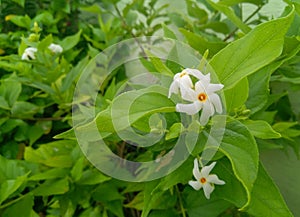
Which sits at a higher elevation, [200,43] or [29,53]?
[200,43]

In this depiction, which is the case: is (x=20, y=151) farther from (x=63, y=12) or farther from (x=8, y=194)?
(x=63, y=12)

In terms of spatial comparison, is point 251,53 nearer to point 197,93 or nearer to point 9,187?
point 197,93

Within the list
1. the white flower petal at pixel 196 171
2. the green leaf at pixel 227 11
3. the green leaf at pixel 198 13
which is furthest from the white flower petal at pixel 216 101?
the green leaf at pixel 198 13

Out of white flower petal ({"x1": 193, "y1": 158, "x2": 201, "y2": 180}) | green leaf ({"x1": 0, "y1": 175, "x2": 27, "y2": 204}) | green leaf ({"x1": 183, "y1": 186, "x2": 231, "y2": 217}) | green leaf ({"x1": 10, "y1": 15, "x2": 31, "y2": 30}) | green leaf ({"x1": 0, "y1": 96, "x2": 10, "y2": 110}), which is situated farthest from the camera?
green leaf ({"x1": 10, "y1": 15, "x2": 31, "y2": 30})

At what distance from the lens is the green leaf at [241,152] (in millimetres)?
476

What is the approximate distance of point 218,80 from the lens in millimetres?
526

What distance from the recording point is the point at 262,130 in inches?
21.8

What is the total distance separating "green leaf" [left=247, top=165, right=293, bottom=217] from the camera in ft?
1.85

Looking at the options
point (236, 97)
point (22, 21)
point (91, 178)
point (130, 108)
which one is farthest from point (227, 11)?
point (22, 21)

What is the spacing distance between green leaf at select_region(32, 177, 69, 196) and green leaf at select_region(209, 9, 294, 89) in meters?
0.45

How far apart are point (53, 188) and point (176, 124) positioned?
41cm

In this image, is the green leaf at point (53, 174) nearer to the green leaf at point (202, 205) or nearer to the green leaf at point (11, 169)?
the green leaf at point (11, 169)

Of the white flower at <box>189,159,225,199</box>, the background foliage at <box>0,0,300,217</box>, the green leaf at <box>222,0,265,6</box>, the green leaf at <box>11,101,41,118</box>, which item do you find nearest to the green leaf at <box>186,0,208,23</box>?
the background foliage at <box>0,0,300,217</box>

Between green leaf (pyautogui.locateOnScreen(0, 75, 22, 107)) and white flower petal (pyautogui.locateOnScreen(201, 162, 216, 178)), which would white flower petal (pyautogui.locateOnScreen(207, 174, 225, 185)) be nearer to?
white flower petal (pyautogui.locateOnScreen(201, 162, 216, 178))
